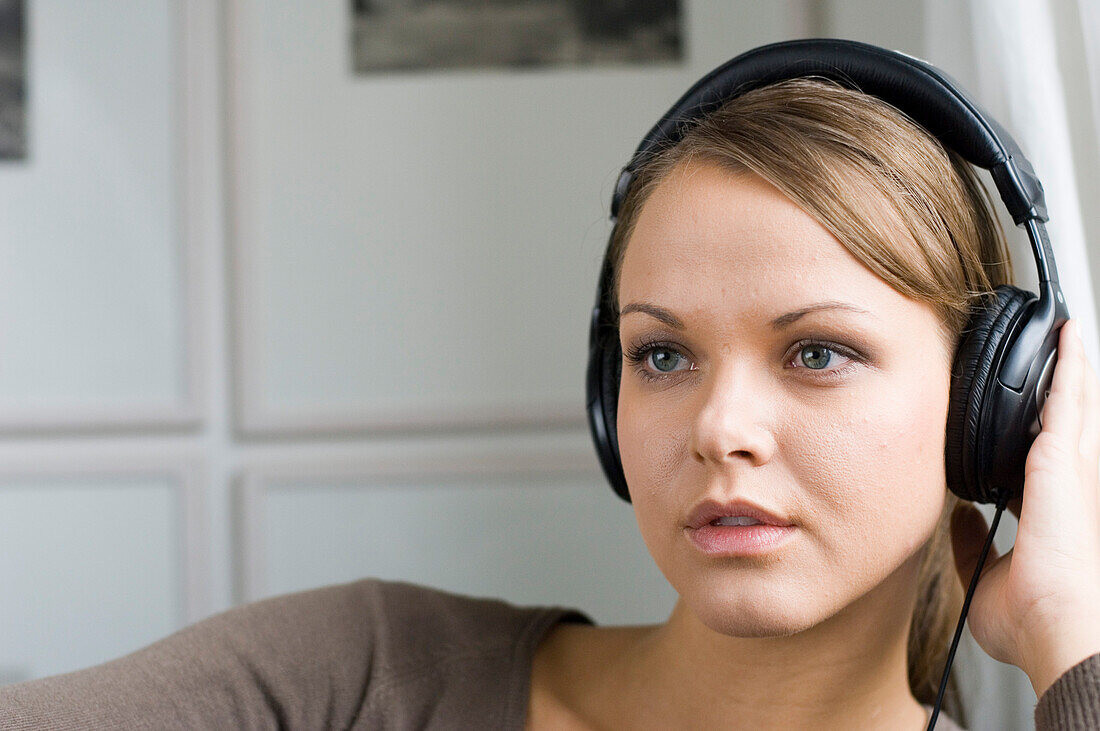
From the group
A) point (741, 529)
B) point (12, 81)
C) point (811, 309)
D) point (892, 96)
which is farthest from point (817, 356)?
point (12, 81)

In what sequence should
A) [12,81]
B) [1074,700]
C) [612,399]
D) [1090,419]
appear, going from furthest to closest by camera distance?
[12,81] → [612,399] → [1090,419] → [1074,700]

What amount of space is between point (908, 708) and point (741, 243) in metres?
0.50

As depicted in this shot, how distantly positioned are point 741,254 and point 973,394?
21 centimetres

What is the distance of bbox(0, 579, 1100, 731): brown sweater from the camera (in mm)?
797

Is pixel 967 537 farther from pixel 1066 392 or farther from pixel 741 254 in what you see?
pixel 741 254

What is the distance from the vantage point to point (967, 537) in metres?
0.87

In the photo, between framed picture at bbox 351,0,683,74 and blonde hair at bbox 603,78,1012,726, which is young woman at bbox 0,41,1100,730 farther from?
framed picture at bbox 351,0,683,74

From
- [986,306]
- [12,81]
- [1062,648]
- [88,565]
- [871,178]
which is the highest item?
Result: [12,81]

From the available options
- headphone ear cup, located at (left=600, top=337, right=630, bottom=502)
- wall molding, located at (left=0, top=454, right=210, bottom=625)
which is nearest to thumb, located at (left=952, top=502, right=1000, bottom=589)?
headphone ear cup, located at (left=600, top=337, right=630, bottom=502)

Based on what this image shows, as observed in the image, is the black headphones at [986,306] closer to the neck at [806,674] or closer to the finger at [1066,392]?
the finger at [1066,392]

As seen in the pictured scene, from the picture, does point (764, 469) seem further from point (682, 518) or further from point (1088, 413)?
point (1088, 413)

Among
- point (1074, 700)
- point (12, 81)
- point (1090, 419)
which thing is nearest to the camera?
point (1074, 700)

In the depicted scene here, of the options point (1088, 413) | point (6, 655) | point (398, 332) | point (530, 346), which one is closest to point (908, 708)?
point (1088, 413)

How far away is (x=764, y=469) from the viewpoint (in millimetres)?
670
